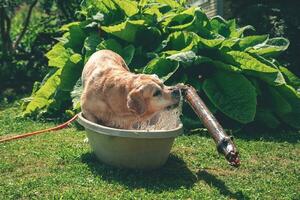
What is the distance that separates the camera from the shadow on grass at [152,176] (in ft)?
15.6

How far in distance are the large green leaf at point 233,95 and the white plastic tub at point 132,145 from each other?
1.97 m

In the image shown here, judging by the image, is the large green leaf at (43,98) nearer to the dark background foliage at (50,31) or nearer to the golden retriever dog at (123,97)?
the dark background foliage at (50,31)

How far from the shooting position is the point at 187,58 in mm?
7152

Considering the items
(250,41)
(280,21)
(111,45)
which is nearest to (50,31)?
(111,45)

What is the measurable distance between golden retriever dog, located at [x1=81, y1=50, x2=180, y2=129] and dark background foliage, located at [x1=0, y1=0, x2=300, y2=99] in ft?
16.9

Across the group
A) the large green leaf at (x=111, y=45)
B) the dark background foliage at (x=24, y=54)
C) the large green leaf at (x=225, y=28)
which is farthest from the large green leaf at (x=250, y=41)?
the dark background foliage at (x=24, y=54)

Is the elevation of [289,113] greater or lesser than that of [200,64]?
lesser

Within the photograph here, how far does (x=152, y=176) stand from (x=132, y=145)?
0.42 meters

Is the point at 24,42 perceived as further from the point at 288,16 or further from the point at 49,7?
the point at 288,16

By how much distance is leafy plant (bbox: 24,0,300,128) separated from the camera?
23.3ft

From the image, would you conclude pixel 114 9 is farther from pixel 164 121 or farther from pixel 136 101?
pixel 136 101

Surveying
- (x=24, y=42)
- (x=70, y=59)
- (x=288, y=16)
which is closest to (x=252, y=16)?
(x=288, y=16)

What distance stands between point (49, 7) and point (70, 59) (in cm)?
705

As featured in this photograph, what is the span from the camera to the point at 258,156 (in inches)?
231
